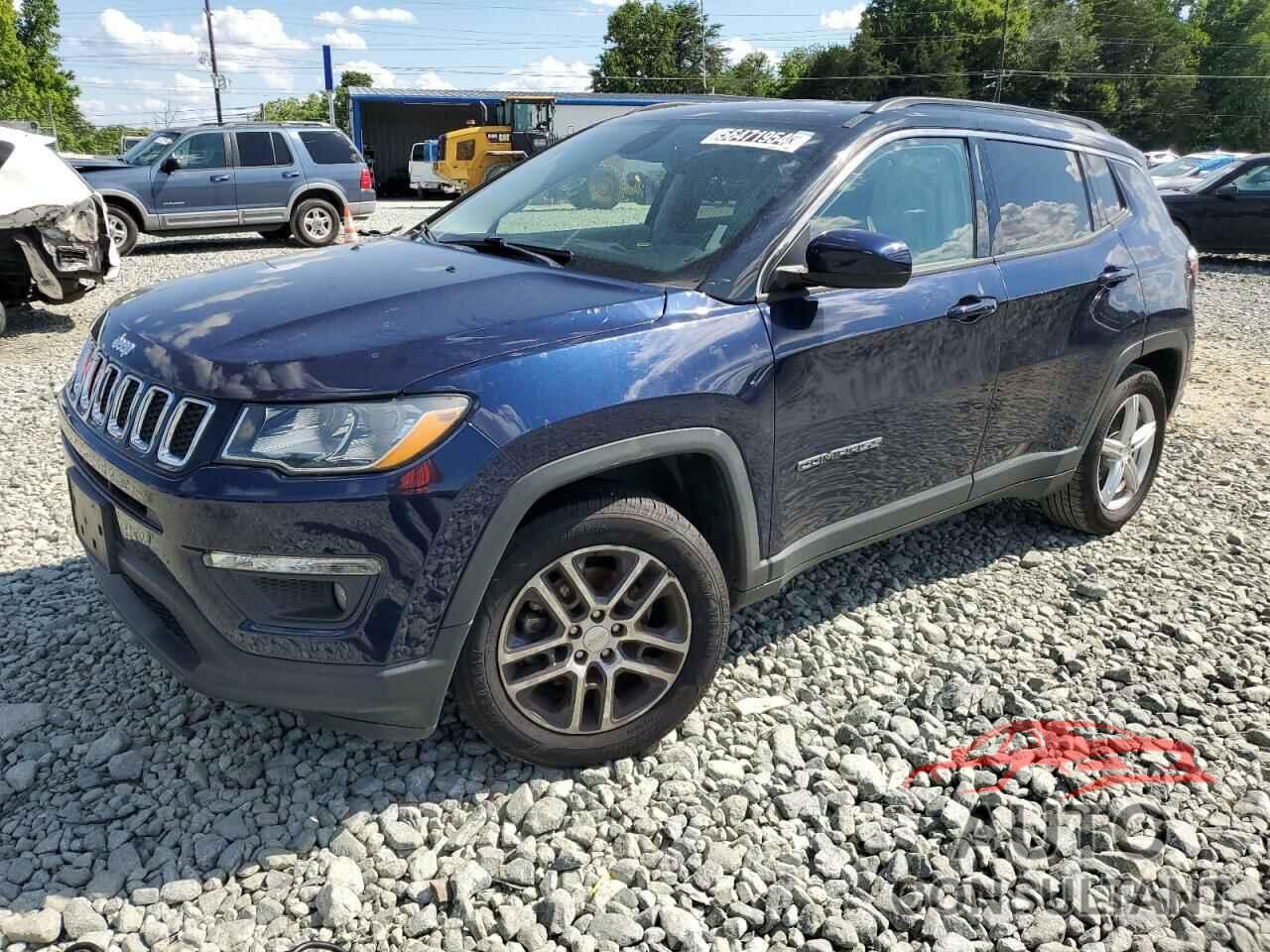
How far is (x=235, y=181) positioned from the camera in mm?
14211

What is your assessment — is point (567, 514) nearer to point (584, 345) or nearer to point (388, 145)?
point (584, 345)

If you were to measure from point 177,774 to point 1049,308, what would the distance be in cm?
328

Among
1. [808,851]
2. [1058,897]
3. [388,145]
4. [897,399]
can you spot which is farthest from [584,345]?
[388,145]

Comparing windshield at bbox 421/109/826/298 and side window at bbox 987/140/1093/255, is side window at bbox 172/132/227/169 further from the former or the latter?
side window at bbox 987/140/1093/255

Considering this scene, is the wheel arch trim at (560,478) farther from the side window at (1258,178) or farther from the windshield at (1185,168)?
the windshield at (1185,168)

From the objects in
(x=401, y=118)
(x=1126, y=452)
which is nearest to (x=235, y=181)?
(x=1126, y=452)

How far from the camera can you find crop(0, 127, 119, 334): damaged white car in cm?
794

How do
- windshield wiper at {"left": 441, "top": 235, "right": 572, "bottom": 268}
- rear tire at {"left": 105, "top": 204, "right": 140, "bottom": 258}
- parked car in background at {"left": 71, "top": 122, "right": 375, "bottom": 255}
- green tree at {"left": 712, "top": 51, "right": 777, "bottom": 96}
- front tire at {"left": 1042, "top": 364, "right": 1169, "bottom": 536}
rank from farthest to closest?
green tree at {"left": 712, "top": 51, "right": 777, "bottom": 96}
parked car in background at {"left": 71, "top": 122, "right": 375, "bottom": 255}
rear tire at {"left": 105, "top": 204, "right": 140, "bottom": 258}
front tire at {"left": 1042, "top": 364, "right": 1169, "bottom": 536}
windshield wiper at {"left": 441, "top": 235, "right": 572, "bottom": 268}

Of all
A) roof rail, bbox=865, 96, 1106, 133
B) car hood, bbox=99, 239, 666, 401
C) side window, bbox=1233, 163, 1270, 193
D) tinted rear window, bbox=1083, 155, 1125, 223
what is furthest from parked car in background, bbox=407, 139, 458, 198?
car hood, bbox=99, 239, 666, 401

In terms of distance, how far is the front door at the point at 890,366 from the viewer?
2949 millimetres

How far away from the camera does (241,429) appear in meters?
2.29

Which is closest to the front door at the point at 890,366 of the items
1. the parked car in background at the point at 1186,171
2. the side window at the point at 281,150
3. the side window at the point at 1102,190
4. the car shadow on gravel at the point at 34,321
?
the side window at the point at 1102,190

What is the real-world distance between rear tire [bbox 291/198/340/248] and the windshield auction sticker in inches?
488

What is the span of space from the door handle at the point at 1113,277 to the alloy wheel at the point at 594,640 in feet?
7.67
